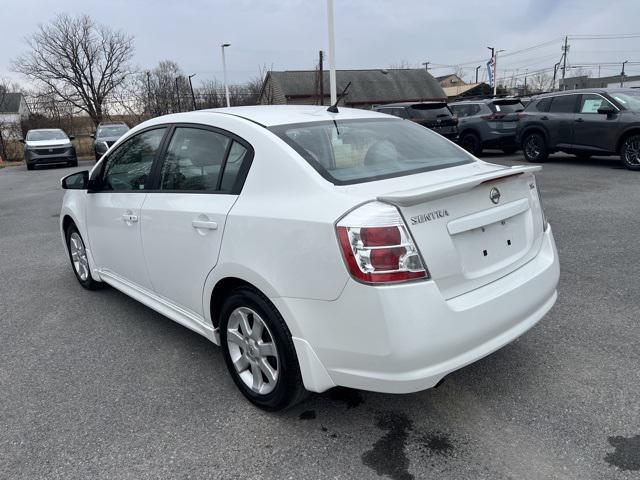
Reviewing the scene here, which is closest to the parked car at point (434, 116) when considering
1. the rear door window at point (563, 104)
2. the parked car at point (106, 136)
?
the rear door window at point (563, 104)

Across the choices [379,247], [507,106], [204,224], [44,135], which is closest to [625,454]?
[379,247]

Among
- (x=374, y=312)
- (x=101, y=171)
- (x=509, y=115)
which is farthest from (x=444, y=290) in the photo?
(x=509, y=115)

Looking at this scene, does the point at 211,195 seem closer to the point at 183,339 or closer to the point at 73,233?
the point at 183,339

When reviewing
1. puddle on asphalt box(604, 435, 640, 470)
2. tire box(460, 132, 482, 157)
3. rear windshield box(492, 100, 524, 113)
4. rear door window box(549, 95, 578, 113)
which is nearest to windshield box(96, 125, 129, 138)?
tire box(460, 132, 482, 157)

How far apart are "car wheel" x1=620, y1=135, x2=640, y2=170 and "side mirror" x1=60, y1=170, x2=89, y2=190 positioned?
10381 millimetres

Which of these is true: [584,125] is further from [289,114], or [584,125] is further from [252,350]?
[252,350]

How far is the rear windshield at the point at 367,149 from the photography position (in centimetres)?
267

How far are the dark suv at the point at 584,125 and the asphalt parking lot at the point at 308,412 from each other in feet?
24.2

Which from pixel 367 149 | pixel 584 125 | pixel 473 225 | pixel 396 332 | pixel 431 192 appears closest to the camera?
pixel 396 332

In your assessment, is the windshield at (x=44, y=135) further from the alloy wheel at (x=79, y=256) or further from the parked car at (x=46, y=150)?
the alloy wheel at (x=79, y=256)

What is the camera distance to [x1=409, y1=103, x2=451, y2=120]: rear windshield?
14.4 metres

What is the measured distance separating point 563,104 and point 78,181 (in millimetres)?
10929

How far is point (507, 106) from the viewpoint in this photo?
14.6 m

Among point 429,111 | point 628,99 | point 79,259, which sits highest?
point 628,99
